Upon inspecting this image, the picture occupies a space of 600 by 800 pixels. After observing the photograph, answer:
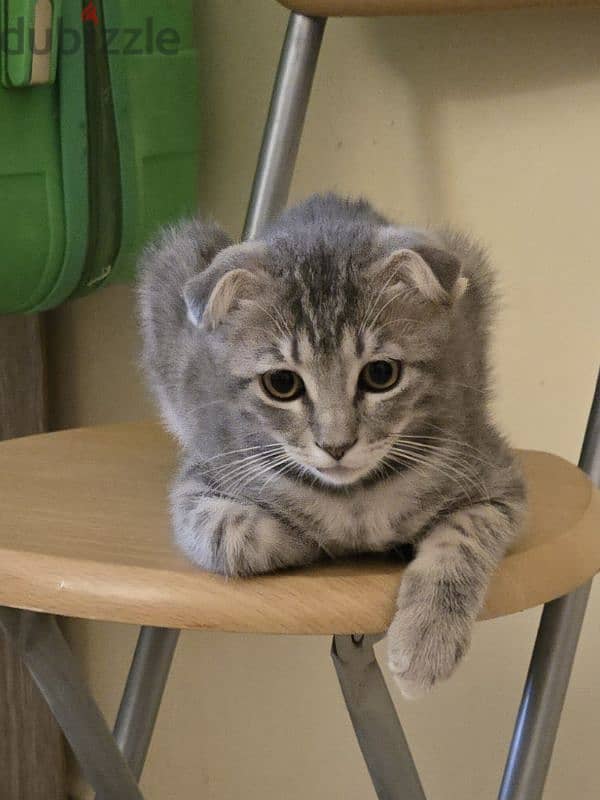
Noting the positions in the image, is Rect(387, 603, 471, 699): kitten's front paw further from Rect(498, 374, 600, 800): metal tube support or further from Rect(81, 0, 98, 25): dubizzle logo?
Rect(81, 0, 98, 25): dubizzle logo

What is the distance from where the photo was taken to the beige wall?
3.44 ft

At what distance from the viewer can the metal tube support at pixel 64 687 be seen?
0.72 metres

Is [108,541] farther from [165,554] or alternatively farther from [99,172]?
[99,172]

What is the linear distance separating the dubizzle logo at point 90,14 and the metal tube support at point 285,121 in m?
0.17

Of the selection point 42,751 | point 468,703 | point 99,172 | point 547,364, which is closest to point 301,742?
point 468,703

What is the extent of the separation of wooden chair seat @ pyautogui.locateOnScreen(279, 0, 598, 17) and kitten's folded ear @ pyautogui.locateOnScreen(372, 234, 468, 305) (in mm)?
310

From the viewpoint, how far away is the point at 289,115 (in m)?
0.99

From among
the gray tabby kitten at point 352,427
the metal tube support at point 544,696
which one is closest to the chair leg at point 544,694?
the metal tube support at point 544,696

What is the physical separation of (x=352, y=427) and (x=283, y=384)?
5 cm

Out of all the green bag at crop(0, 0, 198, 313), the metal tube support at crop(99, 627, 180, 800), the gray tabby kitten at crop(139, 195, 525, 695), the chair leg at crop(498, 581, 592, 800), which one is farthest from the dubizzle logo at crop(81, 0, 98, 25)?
the chair leg at crop(498, 581, 592, 800)

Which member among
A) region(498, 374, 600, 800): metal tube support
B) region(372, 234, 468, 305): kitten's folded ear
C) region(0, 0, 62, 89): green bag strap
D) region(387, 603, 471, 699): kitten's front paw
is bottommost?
region(498, 374, 600, 800): metal tube support

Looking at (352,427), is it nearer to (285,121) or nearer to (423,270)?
(423,270)

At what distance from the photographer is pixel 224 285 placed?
2.17 feet

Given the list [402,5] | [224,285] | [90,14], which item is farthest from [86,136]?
[224,285]
